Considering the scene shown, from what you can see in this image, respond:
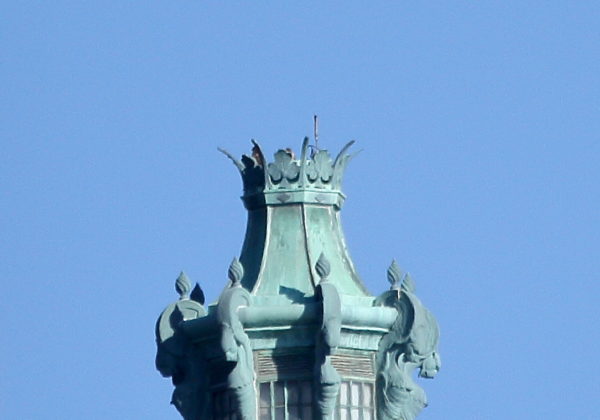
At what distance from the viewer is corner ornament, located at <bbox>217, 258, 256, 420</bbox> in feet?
252

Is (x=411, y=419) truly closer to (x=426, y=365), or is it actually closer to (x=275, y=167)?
(x=426, y=365)

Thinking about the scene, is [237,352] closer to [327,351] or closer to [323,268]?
[327,351]

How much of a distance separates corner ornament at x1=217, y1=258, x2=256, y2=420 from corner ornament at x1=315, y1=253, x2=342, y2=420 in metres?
1.40

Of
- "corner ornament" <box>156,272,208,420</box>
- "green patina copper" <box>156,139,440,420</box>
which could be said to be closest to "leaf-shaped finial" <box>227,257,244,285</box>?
"green patina copper" <box>156,139,440,420</box>

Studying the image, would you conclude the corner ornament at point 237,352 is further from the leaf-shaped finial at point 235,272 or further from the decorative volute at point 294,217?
the decorative volute at point 294,217

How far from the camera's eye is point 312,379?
7694 cm

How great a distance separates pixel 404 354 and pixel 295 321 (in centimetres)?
251

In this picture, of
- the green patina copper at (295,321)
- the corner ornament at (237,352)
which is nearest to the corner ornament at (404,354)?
the green patina copper at (295,321)

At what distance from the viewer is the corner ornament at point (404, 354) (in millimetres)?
77688

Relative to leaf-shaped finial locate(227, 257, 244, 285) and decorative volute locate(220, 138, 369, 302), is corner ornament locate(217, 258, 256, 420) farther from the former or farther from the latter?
decorative volute locate(220, 138, 369, 302)

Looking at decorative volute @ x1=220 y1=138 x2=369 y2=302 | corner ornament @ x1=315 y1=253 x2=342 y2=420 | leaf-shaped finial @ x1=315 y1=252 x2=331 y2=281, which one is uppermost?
decorative volute @ x1=220 y1=138 x2=369 y2=302

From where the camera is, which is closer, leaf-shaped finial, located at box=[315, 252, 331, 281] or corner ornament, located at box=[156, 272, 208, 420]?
leaf-shaped finial, located at box=[315, 252, 331, 281]

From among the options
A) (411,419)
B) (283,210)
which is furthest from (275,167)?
(411,419)

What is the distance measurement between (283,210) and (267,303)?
2431 mm
